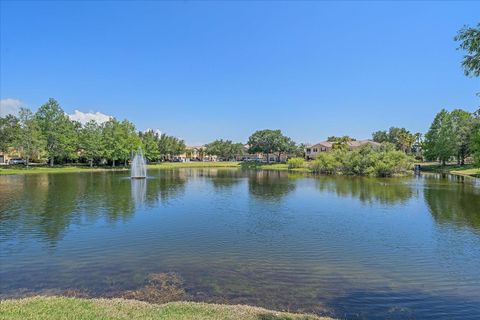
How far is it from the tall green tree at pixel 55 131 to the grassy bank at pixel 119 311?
263ft

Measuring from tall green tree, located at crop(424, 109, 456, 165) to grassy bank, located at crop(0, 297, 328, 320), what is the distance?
76379 millimetres

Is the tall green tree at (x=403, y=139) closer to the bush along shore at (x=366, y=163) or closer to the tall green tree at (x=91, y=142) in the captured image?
the bush along shore at (x=366, y=163)

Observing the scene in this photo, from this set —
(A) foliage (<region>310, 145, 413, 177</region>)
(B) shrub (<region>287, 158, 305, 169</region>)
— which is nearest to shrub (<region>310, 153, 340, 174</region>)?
(A) foliage (<region>310, 145, 413, 177</region>)

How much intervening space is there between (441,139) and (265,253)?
73894mm

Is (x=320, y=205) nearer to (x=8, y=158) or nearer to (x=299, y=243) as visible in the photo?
(x=299, y=243)

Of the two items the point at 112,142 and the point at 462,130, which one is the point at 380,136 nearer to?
the point at 462,130

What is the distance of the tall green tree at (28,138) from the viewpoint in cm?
7147

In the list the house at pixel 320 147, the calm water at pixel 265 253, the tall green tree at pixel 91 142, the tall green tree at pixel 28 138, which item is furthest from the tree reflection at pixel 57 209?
the house at pixel 320 147

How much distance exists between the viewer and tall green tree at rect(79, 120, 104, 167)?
279 feet

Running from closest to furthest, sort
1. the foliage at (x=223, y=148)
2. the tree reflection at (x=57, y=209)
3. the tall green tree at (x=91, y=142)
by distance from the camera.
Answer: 1. the tree reflection at (x=57, y=209)
2. the tall green tree at (x=91, y=142)
3. the foliage at (x=223, y=148)

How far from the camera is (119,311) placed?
8312 millimetres

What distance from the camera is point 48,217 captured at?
22.4 m

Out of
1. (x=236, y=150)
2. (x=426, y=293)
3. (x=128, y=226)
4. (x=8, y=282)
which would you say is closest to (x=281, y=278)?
(x=426, y=293)

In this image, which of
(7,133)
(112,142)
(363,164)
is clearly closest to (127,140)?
(112,142)
